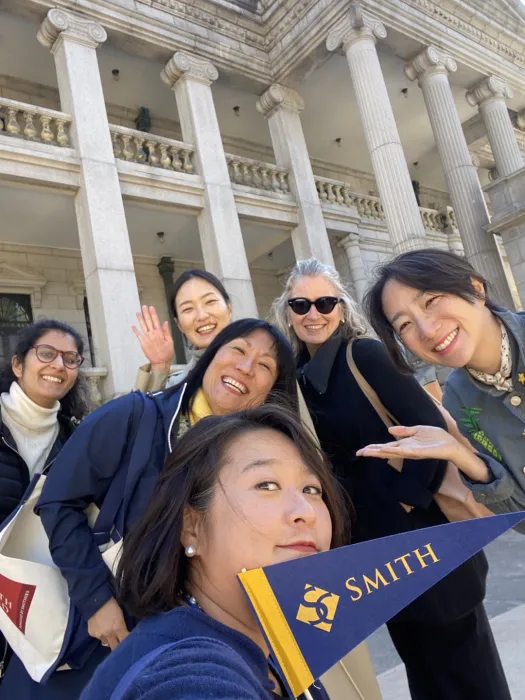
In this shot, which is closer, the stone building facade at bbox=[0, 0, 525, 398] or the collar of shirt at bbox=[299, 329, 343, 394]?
the collar of shirt at bbox=[299, 329, 343, 394]

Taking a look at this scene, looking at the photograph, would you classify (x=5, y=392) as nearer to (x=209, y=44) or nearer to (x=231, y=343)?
(x=231, y=343)

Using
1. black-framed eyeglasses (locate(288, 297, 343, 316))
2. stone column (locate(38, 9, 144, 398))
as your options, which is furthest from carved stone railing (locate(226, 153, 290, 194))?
black-framed eyeglasses (locate(288, 297, 343, 316))

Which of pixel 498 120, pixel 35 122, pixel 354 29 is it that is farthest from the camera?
pixel 498 120

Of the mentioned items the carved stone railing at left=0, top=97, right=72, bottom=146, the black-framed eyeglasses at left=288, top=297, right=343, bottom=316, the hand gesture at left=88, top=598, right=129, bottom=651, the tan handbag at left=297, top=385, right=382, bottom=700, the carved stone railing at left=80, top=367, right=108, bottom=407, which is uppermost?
the carved stone railing at left=0, top=97, right=72, bottom=146

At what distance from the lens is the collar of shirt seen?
2312 mm

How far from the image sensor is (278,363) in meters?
2.04

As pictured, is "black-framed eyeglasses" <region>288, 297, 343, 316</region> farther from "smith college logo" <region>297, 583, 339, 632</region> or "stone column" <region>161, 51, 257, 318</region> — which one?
"stone column" <region>161, 51, 257, 318</region>

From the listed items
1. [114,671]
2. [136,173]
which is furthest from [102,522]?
[136,173]

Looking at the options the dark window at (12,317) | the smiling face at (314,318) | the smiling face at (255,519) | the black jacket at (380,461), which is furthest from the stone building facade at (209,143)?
the smiling face at (255,519)

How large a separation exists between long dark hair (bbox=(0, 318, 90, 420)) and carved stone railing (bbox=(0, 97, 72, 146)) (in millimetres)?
7929

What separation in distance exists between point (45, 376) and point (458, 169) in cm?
1227

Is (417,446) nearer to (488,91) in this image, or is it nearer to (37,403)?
(37,403)

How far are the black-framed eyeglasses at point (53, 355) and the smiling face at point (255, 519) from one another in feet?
5.71

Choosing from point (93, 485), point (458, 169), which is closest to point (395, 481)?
point (93, 485)
